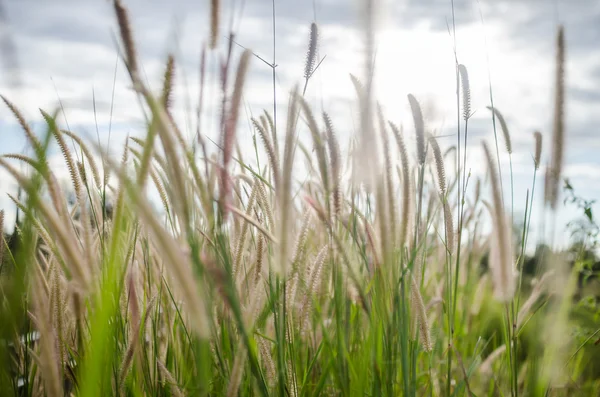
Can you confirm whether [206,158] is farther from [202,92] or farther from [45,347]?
[45,347]

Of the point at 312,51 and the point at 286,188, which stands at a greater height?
the point at 312,51

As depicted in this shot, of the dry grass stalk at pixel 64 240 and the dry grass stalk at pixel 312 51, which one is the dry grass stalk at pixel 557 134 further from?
the dry grass stalk at pixel 64 240

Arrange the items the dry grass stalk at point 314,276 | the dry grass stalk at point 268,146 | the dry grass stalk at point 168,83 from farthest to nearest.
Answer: the dry grass stalk at point 314,276 → the dry grass stalk at point 268,146 → the dry grass stalk at point 168,83

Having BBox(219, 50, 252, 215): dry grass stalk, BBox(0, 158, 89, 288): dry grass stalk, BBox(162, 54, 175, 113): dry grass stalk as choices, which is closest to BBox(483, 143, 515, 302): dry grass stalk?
BBox(219, 50, 252, 215): dry grass stalk

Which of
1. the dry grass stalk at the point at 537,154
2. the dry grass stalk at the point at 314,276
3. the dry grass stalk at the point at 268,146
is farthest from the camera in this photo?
the dry grass stalk at the point at 537,154

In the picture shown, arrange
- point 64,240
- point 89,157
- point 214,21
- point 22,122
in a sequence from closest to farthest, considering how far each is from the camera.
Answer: point 64,240, point 22,122, point 214,21, point 89,157

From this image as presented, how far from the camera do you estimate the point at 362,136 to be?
100 cm

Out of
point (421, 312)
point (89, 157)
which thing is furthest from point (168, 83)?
point (421, 312)

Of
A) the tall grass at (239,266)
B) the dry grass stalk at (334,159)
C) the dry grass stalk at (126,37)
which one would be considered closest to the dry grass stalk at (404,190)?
the tall grass at (239,266)

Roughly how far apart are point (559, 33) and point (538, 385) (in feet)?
2.64

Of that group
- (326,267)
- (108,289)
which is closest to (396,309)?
(326,267)

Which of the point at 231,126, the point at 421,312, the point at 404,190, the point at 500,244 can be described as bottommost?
the point at 421,312

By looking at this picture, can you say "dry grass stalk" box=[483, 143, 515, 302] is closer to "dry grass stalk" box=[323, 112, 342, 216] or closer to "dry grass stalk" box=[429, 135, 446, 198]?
"dry grass stalk" box=[429, 135, 446, 198]

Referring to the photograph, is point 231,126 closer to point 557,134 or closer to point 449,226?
point 449,226
